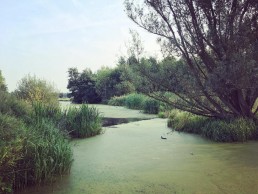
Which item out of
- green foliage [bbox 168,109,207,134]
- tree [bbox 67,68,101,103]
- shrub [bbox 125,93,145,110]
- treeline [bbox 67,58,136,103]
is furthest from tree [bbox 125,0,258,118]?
tree [bbox 67,68,101,103]

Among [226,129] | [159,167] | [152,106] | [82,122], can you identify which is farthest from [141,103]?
[159,167]

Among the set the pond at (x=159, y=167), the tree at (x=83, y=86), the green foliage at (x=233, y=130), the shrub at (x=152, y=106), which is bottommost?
the pond at (x=159, y=167)

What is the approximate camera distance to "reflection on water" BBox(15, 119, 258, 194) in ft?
12.4

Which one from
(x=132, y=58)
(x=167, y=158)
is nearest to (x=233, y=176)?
(x=167, y=158)

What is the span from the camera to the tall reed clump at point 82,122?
7.89m

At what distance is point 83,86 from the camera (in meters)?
29.7

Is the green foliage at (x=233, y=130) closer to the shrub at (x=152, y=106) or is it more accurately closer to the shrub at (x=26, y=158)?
the shrub at (x=26, y=158)

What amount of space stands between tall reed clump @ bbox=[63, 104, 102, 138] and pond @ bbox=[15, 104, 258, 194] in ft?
2.04

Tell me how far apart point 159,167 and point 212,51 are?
4014 millimetres

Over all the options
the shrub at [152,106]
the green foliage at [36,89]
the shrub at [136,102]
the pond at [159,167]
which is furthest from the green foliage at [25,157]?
the shrub at [136,102]

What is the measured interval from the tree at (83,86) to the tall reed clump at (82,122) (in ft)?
67.1

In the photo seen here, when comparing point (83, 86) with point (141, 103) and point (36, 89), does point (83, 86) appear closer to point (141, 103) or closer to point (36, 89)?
point (141, 103)

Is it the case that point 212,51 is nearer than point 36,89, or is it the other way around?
point 212,51

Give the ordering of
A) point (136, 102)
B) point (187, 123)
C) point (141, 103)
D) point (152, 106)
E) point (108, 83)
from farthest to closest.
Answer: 1. point (108, 83)
2. point (136, 102)
3. point (141, 103)
4. point (152, 106)
5. point (187, 123)
